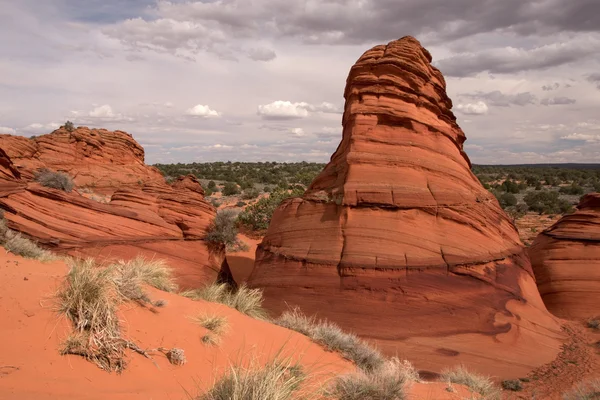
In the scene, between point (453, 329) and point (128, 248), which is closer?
point (453, 329)

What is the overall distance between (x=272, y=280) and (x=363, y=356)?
350 cm

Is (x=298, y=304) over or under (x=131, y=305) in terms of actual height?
under

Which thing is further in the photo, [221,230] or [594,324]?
[221,230]

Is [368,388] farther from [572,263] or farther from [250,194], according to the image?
[250,194]

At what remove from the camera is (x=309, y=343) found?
6.14m

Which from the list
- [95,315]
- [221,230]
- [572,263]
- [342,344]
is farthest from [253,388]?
[572,263]

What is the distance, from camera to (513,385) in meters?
6.48

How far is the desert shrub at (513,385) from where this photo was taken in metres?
6.45

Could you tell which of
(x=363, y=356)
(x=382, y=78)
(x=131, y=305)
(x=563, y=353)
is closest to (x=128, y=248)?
(x=131, y=305)

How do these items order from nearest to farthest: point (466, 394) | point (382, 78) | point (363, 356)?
point (466, 394), point (363, 356), point (382, 78)

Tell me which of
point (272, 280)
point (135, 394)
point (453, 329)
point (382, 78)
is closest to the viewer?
point (135, 394)

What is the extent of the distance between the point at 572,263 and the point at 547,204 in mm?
17637

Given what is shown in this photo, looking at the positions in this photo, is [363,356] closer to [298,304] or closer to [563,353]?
[298,304]

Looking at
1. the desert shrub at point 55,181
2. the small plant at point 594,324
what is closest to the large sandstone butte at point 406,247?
the small plant at point 594,324
